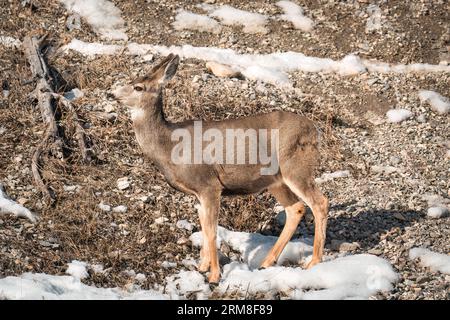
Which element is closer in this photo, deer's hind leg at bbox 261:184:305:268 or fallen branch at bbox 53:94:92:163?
deer's hind leg at bbox 261:184:305:268

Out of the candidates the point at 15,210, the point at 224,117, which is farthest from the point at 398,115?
the point at 15,210

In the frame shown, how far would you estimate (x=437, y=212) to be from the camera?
32.8 feet

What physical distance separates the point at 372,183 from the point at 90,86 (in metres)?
4.95

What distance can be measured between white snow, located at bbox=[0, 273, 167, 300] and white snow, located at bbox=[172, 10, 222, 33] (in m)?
7.87

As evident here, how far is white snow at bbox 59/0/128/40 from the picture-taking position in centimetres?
1459

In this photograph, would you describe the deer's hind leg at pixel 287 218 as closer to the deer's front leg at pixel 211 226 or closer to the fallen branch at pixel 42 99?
the deer's front leg at pixel 211 226

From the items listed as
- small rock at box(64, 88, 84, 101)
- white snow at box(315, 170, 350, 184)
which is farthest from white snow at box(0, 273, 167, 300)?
small rock at box(64, 88, 84, 101)

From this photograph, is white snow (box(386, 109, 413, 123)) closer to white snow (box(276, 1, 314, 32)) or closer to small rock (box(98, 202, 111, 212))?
white snow (box(276, 1, 314, 32))

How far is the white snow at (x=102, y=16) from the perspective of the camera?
14.6 metres

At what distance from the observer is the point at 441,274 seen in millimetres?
8305

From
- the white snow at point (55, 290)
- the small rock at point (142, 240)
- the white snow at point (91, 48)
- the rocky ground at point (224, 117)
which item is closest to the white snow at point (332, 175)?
the rocky ground at point (224, 117)

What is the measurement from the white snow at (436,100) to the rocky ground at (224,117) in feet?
0.46

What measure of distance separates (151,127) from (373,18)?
7805mm
